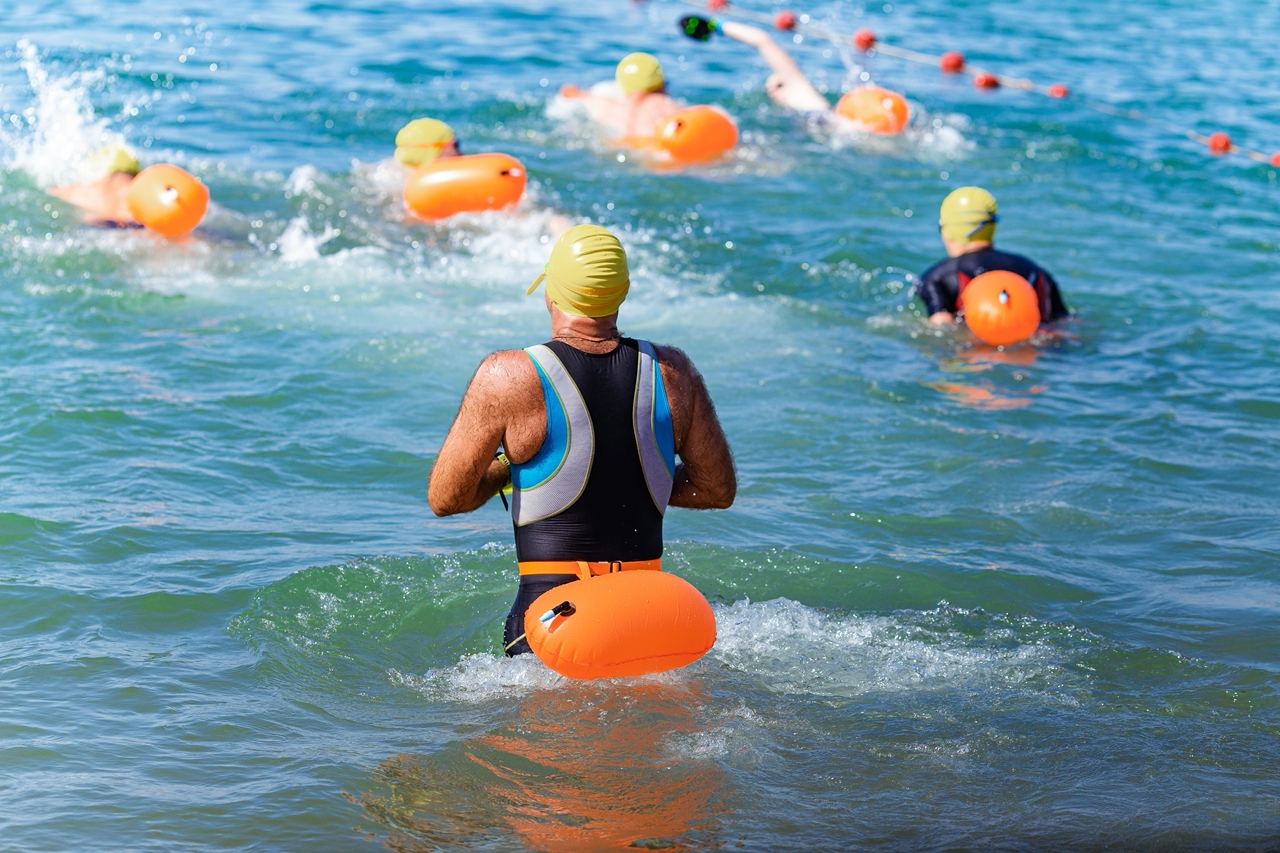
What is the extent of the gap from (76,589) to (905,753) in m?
3.66

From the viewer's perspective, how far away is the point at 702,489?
5484 millimetres

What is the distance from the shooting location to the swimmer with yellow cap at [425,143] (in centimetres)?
1262

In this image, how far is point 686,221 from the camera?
1306 centimetres

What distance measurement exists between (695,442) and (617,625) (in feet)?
2.33

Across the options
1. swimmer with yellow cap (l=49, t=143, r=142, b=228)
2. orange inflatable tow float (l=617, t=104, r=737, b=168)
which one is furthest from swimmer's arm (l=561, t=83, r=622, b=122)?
swimmer with yellow cap (l=49, t=143, r=142, b=228)

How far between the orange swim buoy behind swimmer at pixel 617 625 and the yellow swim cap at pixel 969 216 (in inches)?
240

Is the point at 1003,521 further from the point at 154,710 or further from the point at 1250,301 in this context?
the point at 1250,301

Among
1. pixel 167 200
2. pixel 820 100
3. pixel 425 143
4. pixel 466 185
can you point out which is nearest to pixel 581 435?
pixel 167 200

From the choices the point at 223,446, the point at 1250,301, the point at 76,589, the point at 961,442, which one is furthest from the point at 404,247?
the point at 1250,301

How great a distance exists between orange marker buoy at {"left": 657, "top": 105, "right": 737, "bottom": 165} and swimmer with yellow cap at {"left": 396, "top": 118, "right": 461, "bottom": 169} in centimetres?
231

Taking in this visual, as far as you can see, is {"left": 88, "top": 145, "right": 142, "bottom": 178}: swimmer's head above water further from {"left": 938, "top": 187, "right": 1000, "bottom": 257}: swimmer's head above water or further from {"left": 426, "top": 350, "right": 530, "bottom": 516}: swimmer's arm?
{"left": 426, "top": 350, "right": 530, "bottom": 516}: swimmer's arm

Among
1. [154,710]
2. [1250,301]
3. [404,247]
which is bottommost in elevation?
[154,710]

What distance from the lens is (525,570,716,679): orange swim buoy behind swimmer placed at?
503 centimetres

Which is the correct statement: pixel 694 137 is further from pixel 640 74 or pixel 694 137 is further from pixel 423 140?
pixel 423 140
